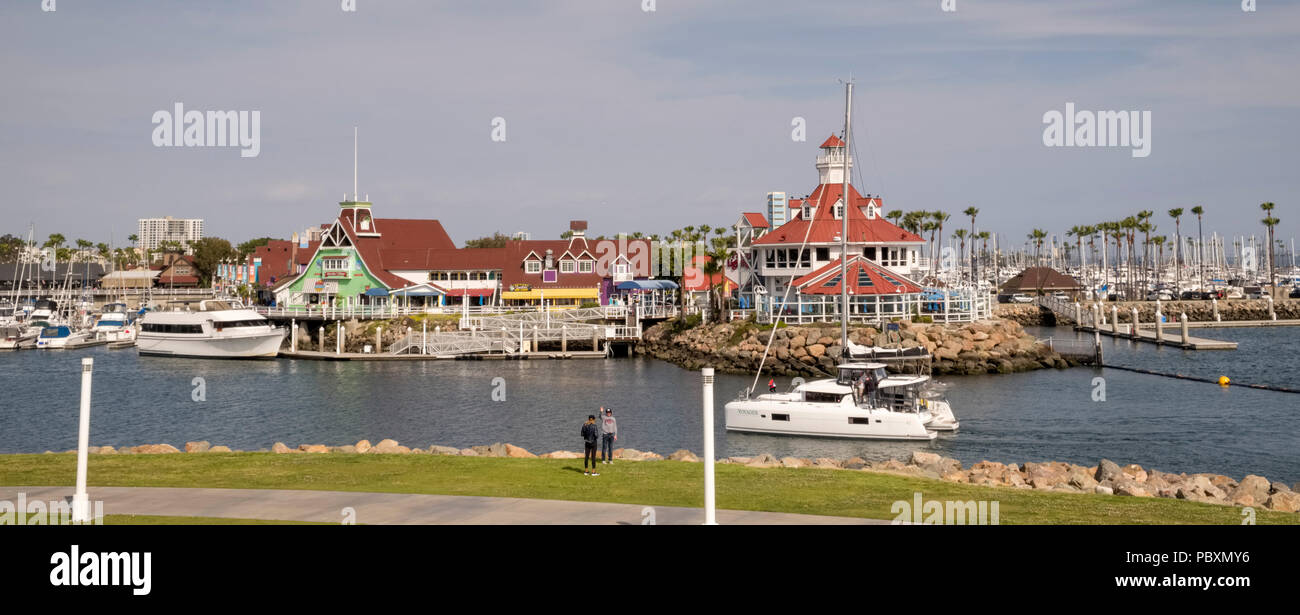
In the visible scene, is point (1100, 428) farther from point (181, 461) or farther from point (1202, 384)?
point (181, 461)

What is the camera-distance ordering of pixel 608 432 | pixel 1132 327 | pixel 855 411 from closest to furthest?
pixel 608 432, pixel 855 411, pixel 1132 327

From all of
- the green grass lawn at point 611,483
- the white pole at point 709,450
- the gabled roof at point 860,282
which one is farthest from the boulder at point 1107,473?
the gabled roof at point 860,282

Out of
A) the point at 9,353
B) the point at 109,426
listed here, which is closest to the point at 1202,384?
the point at 109,426

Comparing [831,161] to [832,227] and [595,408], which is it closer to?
[832,227]

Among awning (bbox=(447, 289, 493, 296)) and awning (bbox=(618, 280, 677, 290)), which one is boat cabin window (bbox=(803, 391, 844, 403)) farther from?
awning (bbox=(447, 289, 493, 296))

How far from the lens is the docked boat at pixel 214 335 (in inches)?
3307

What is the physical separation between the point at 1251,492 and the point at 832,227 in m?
55.7

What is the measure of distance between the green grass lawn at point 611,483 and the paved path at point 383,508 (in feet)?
2.31

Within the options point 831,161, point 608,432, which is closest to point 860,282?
point 831,161

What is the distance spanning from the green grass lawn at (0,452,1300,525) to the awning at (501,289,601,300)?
7512cm

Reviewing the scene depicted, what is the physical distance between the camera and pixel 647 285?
97312mm

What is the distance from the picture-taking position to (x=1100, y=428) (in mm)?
43719

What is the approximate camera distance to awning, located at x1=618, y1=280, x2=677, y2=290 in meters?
97.3
